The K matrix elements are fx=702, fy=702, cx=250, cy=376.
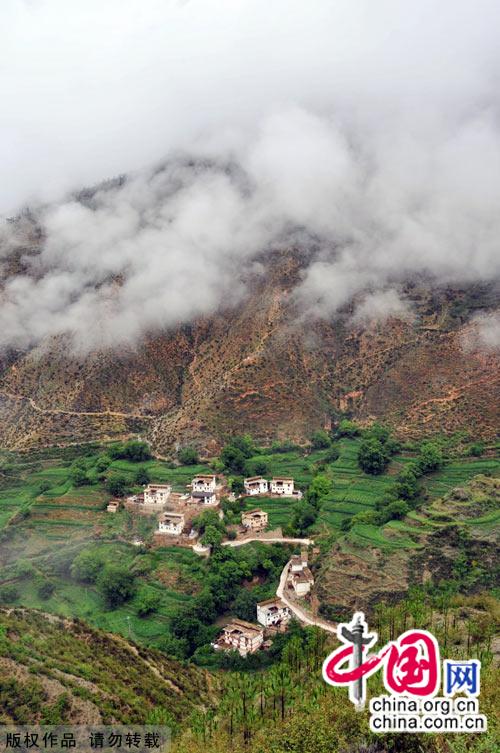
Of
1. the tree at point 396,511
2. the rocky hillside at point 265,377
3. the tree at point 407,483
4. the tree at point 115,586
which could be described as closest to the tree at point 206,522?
the tree at point 115,586

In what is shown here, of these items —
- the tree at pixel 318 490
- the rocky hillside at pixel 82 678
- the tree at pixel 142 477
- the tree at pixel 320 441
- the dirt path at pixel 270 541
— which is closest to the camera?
the rocky hillside at pixel 82 678

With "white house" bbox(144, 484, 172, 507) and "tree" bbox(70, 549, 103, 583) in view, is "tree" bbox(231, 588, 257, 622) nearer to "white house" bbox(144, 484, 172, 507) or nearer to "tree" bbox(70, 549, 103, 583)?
"tree" bbox(70, 549, 103, 583)

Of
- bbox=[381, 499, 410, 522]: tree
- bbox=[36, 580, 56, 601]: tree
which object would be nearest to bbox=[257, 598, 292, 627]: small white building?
bbox=[381, 499, 410, 522]: tree

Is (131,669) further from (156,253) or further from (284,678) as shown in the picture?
(156,253)

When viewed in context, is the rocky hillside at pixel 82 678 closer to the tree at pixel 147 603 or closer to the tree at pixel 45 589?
the tree at pixel 147 603

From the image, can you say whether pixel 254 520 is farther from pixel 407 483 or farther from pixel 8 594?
pixel 8 594

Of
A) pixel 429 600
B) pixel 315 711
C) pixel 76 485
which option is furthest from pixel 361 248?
pixel 315 711

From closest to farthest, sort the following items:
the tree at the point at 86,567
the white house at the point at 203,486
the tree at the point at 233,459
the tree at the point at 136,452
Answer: the tree at the point at 86,567
the white house at the point at 203,486
the tree at the point at 233,459
the tree at the point at 136,452
